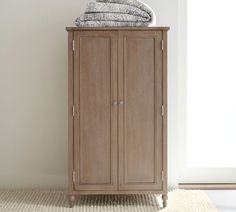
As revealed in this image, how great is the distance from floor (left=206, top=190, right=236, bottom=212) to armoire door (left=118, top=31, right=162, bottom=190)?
1.66 feet

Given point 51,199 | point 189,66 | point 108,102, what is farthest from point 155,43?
point 51,199

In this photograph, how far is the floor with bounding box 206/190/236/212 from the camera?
12.9 ft

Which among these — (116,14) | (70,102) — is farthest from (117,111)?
(116,14)

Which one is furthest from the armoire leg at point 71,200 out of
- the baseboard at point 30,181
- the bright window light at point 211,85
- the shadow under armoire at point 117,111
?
the bright window light at point 211,85

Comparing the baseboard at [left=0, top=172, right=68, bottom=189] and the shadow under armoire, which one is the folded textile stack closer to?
the shadow under armoire

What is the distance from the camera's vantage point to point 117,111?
12.9 ft

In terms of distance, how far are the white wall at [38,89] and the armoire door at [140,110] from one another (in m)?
0.59

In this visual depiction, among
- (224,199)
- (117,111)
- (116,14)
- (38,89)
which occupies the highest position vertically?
(116,14)

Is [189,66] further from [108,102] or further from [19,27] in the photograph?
[19,27]

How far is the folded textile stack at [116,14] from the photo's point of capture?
12.8 ft

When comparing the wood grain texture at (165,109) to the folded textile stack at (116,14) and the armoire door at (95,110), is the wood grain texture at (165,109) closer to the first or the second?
the folded textile stack at (116,14)

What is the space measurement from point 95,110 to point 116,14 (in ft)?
2.47

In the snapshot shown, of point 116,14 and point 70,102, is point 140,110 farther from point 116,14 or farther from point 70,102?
point 116,14

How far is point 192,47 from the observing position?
15.4 ft
